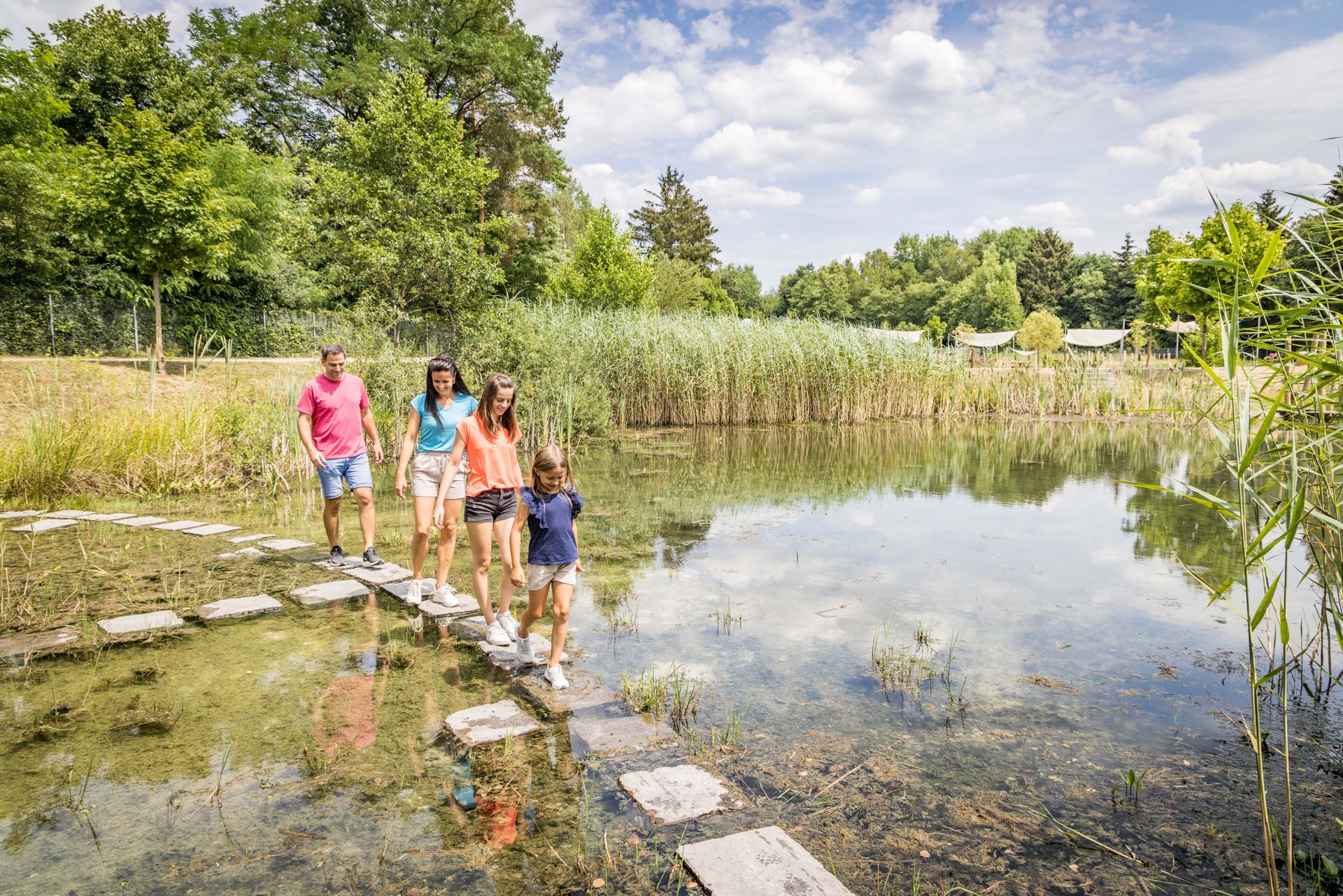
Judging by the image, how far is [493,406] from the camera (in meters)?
4.06

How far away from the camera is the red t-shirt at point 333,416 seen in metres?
5.35

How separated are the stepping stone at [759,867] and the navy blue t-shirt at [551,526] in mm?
1546

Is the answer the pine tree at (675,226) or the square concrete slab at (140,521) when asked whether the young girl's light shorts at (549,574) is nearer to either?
the square concrete slab at (140,521)

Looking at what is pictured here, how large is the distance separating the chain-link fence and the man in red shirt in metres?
8.83

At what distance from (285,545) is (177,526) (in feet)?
4.63

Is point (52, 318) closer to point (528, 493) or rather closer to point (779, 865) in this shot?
point (528, 493)

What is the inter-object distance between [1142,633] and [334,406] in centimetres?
581

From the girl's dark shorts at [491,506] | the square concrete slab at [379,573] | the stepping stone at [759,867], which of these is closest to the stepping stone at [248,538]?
the square concrete slab at [379,573]

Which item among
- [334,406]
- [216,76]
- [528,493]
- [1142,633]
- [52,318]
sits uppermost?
[216,76]

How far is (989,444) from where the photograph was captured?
15109mm

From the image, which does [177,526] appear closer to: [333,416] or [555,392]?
[333,416]

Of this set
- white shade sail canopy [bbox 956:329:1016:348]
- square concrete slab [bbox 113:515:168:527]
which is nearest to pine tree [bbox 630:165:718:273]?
white shade sail canopy [bbox 956:329:1016:348]

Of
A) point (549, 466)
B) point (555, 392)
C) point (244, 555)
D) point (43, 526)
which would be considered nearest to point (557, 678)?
point (549, 466)

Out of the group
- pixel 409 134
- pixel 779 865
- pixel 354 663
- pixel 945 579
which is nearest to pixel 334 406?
pixel 354 663
